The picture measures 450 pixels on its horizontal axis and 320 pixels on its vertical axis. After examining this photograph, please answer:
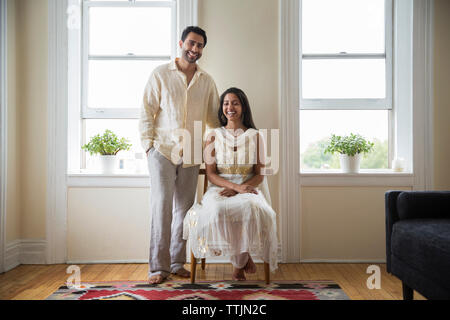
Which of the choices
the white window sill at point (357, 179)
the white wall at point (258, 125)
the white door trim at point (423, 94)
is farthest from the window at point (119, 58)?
the white door trim at point (423, 94)

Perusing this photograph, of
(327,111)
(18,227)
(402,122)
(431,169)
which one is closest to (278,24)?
(327,111)

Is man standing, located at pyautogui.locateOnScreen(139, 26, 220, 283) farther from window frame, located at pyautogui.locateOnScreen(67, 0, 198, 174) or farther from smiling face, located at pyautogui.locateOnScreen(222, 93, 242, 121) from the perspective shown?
window frame, located at pyautogui.locateOnScreen(67, 0, 198, 174)

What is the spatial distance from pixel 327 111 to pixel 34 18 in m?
2.62

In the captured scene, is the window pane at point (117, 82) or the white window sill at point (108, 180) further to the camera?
the window pane at point (117, 82)

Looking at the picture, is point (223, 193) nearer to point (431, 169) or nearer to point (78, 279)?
point (78, 279)

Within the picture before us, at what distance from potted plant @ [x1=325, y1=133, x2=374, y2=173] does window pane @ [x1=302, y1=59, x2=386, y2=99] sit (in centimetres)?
45

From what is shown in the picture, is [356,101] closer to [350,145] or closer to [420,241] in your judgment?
[350,145]

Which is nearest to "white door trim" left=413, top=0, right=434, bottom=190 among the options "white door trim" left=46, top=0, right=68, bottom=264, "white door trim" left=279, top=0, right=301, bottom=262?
"white door trim" left=279, top=0, right=301, bottom=262

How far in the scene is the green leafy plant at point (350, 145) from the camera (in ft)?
9.71

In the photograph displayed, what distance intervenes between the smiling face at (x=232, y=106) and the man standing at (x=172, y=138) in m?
0.15

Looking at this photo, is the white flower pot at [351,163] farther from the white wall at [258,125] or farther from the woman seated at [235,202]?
the woman seated at [235,202]

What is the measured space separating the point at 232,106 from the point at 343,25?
56.7 inches

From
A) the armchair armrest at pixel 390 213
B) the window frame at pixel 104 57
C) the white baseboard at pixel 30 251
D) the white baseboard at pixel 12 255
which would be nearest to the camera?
the armchair armrest at pixel 390 213

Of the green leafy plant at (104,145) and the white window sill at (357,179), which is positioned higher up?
the green leafy plant at (104,145)
